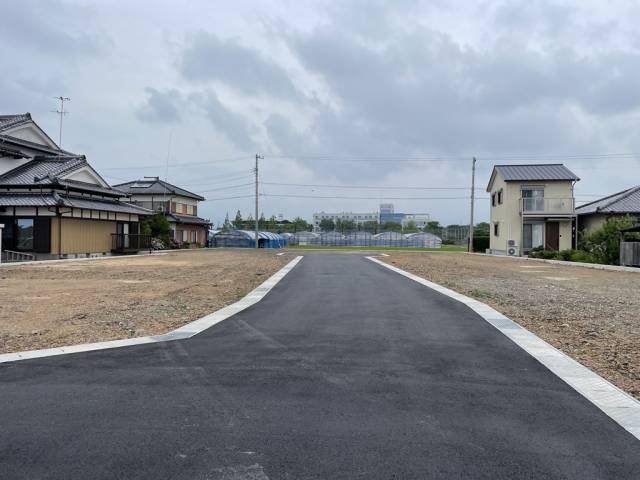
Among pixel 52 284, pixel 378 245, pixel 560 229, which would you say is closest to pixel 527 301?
pixel 52 284

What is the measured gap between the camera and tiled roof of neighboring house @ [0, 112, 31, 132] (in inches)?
1089

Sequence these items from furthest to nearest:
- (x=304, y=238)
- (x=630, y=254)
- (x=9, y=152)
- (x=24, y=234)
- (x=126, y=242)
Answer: (x=304, y=238)
(x=126, y=242)
(x=9, y=152)
(x=24, y=234)
(x=630, y=254)

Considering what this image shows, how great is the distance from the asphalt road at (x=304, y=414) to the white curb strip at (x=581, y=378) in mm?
124

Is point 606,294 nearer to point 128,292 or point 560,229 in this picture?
point 128,292

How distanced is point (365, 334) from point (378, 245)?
52.7m

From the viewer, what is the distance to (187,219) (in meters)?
48.0

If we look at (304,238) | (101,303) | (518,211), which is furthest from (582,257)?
(304,238)

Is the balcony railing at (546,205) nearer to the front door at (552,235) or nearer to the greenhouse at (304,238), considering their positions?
the front door at (552,235)

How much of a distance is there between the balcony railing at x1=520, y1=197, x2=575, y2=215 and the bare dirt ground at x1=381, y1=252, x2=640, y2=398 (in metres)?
18.4

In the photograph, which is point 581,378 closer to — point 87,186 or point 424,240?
point 87,186

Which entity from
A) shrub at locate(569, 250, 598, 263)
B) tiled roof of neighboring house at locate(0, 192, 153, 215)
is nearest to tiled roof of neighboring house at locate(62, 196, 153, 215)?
tiled roof of neighboring house at locate(0, 192, 153, 215)

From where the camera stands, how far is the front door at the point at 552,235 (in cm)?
3497

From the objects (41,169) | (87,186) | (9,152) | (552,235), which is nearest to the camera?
(9,152)

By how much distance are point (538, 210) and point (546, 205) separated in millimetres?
669
